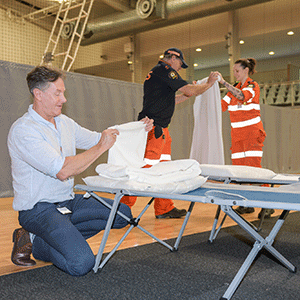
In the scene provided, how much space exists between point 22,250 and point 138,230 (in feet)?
3.06

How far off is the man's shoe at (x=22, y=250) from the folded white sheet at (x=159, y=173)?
47cm

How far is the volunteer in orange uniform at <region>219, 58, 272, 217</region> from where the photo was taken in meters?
3.12

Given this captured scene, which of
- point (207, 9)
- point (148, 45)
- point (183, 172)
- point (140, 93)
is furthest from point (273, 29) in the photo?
point (183, 172)

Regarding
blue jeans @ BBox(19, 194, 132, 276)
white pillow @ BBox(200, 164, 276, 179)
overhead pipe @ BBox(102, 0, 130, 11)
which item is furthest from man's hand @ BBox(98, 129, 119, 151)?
overhead pipe @ BBox(102, 0, 130, 11)

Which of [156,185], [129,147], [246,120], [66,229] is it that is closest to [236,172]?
[129,147]

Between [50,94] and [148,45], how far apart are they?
9039 mm

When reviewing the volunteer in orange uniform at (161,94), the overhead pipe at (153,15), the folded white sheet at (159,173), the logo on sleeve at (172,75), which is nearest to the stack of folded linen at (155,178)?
the folded white sheet at (159,173)

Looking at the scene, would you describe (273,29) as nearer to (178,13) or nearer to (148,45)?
(178,13)

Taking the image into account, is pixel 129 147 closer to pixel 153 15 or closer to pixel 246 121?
pixel 246 121

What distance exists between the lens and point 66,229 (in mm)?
1527

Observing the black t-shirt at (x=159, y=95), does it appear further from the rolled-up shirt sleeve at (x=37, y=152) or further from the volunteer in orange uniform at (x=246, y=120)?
the rolled-up shirt sleeve at (x=37, y=152)

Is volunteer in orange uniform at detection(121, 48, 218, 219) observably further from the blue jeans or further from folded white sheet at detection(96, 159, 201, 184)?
folded white sheet at detection(96, 159, 201, 184)

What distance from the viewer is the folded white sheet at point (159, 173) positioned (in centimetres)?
159

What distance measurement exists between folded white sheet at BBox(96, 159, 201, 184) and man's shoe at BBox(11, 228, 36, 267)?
47cm
